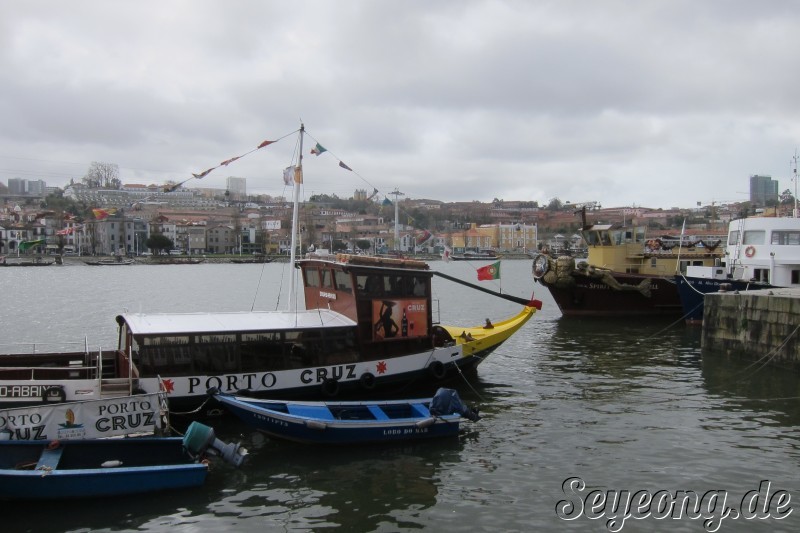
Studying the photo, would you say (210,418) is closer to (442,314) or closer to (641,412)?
(641,412)

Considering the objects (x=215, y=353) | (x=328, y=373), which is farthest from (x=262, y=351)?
(x=328, y=373)

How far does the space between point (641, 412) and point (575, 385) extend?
385 cm

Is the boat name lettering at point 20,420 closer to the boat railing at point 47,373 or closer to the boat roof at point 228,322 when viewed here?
the boat railing at point 47,373

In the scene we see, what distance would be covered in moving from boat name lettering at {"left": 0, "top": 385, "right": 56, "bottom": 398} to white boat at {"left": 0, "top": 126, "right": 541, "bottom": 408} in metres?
0.02

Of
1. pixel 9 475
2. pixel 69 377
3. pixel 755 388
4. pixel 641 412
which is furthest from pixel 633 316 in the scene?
pixel 9 475

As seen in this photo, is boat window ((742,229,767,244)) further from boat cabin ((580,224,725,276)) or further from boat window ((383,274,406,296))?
boat window ((383,274,406,296))

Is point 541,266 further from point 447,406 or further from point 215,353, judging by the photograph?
point 215,353

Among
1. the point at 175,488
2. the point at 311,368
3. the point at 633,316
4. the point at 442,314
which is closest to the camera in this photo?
the point at 175,488

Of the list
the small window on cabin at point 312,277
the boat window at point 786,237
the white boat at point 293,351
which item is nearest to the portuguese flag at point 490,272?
the white boat at point 293,351

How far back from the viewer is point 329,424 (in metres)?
15.0

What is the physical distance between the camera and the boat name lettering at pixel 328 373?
58.2 ft

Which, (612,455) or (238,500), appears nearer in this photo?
(238,500)

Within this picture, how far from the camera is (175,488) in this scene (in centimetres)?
1268

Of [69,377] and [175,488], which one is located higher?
[69,377]
